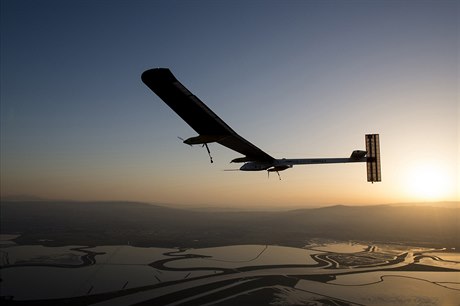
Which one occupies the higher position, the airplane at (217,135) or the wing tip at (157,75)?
the wing tip at (157,75)

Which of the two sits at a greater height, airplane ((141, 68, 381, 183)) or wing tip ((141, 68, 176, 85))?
wing tip ((141, 68, 176, 85))


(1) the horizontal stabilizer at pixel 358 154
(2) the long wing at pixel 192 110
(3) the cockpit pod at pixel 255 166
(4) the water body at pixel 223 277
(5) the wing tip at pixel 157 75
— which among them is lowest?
(4) the water body at pixel 223 277

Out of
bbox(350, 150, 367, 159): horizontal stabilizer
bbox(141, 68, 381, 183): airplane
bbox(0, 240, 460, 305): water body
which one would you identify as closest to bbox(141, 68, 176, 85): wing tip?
bbox(141, 68, 381, 183): airplane

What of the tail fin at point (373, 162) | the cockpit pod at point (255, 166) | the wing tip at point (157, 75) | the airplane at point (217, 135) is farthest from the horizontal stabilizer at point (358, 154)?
the wing tip at point (157, 75)

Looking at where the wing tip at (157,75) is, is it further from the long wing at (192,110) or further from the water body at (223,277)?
the water body at (223,277)

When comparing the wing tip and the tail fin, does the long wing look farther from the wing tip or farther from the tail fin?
the tail fin

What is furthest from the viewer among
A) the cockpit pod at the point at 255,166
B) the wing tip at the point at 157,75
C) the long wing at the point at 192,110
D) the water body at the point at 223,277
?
the water body at the point at 223,277

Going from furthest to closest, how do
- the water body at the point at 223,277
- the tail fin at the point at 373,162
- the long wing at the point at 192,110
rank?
the water body at the point at 223,277, the tail fin at the point at 373,162, the long wing at the point at 192,110
